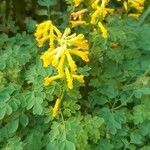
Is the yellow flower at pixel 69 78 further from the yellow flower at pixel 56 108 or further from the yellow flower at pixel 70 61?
the yellow flower at pixel 56 108

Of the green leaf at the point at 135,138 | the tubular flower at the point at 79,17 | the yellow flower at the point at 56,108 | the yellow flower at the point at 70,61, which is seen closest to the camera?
the yellow flower at the point at 70,61

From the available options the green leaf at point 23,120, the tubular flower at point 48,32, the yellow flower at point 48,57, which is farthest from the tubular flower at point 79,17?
the green leaf at point 23,120

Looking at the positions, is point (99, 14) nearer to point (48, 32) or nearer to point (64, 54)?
point (48, 32)

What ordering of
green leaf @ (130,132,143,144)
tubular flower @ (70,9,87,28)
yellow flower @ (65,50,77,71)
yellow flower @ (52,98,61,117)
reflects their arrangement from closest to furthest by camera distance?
yellow flower @ (65,50,77,71) < yellow flower @ (52,98,61,117) < green leaf @ (130,132,143,144) < tubular flower @ (70,9,87,28)

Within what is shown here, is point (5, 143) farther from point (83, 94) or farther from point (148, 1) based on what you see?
point (148, 1)

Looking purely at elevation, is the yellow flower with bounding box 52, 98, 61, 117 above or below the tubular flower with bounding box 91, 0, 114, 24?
below

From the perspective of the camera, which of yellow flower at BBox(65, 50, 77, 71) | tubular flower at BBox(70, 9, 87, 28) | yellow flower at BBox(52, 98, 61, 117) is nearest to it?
yellow flower at BBox(65, 50, 77, 71)

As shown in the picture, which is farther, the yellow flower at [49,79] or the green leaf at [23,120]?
the green leaf at [23,120]

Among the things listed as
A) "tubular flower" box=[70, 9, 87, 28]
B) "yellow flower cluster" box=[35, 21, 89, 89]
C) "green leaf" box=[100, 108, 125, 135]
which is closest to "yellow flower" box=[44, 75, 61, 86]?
"yellow flower cluster" box=[35, 21, 89, 89]

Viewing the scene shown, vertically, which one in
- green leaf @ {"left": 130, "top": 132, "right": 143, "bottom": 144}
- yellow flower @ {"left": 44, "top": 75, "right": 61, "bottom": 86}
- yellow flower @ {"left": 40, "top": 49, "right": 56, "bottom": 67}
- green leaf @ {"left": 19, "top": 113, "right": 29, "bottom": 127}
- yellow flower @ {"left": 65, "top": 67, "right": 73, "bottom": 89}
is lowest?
green leaf @ {"left": 130, "top": 132, "right": 143, "bottom": 144}

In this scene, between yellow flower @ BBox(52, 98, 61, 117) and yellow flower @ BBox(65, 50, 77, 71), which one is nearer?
yellow flower @ BBox(65, 50, 77, 71)

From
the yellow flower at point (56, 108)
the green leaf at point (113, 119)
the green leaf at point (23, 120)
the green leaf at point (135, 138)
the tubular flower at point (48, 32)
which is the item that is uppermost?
the tubular flower at point (48, 32)

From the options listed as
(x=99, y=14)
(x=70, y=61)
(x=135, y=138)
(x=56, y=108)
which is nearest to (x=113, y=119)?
(x=135, y=138)

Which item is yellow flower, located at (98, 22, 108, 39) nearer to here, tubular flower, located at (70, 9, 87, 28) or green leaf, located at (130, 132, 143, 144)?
tubular flower, located at (70, 9, 87, 28)
